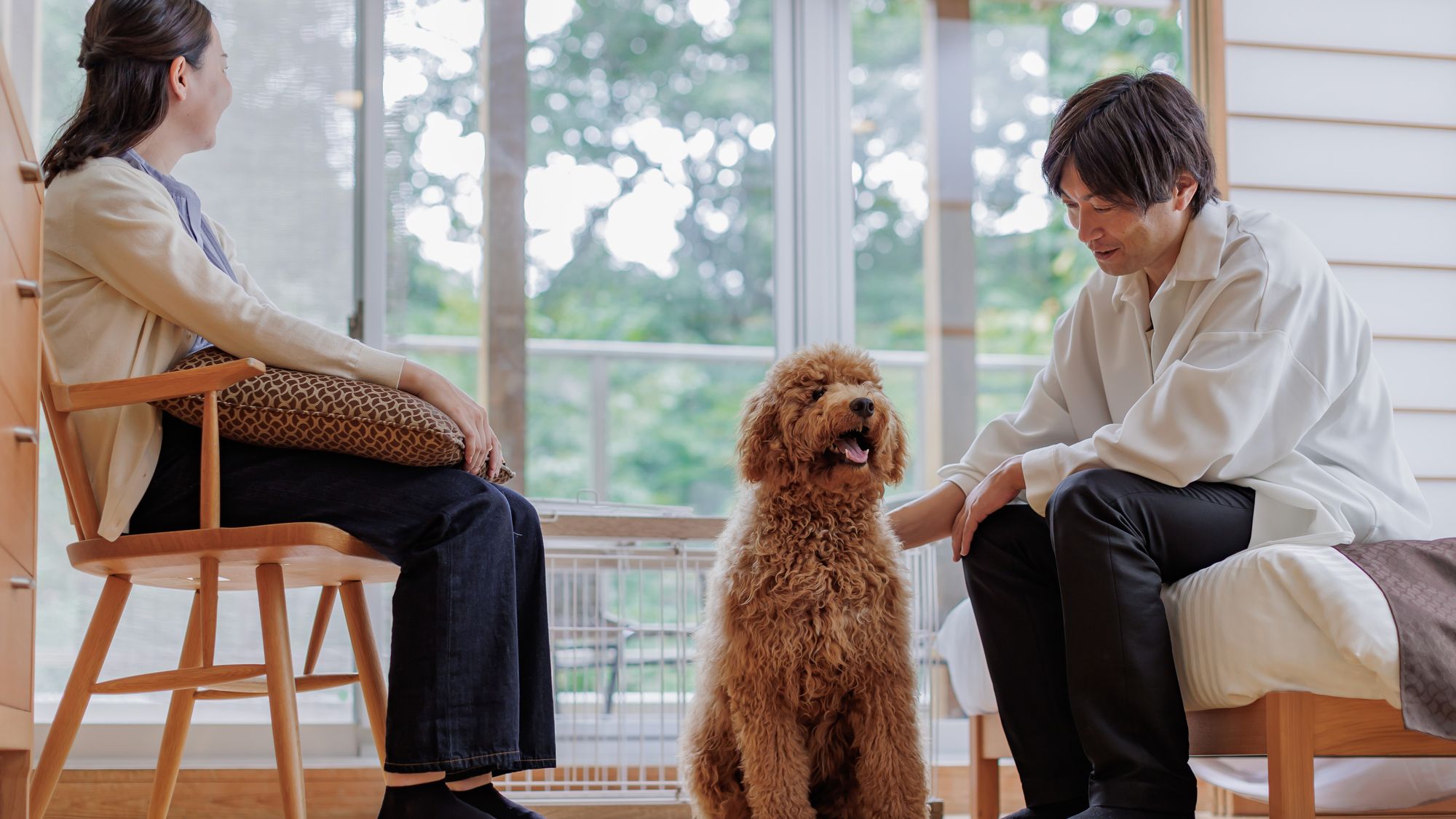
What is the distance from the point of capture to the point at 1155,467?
1659 millimetres

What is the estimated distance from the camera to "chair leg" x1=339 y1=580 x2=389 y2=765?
190 centimetres

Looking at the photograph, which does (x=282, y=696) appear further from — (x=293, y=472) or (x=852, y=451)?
(x=852, y=451)

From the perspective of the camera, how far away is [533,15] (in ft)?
9.99

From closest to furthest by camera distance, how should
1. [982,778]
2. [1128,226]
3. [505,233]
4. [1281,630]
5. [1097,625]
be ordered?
[1281,630] → [1097,625] → [1128,226] → [982,778] → [505,233]

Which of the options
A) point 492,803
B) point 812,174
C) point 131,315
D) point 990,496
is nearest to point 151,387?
point 131,315

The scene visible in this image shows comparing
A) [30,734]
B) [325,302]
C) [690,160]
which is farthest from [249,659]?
[690,160]

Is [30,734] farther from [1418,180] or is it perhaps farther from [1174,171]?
[1418,180]

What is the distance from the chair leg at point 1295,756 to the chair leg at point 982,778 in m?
0.73

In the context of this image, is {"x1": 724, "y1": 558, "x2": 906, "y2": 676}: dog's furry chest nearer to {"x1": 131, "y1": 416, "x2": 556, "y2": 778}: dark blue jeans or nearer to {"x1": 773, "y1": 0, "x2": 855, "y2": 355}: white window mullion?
{"x1": 131, "y1": 416, "x2": 556, "y2": 778}: dark blue jeans

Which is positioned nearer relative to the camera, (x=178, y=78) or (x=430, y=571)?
(x=430, y=571)

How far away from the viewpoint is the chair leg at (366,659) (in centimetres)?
190

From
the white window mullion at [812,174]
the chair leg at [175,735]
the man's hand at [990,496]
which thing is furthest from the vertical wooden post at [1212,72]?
the chair leg at [175,735]

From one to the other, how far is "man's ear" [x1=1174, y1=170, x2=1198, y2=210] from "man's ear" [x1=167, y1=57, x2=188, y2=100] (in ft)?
4.93

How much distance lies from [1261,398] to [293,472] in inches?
52.8
